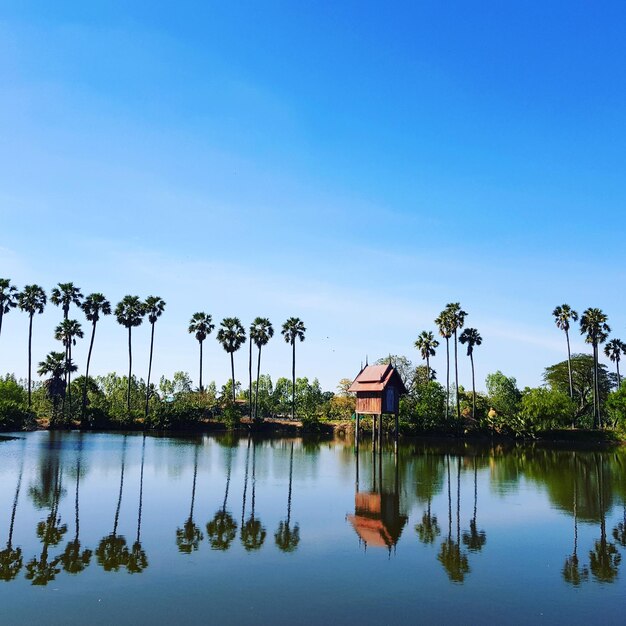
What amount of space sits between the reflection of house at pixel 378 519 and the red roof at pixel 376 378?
802 inches

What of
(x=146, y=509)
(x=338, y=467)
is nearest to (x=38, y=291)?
(x=338, y=467)

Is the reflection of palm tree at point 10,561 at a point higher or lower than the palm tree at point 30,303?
lower

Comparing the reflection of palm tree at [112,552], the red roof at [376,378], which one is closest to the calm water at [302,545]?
the reflection of palm tree at [112,552]

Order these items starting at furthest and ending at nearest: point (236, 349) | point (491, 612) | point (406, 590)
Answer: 1. point (236, 349)
2. point (406, 590)
3. point (491, 612)

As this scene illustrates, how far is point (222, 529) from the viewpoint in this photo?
19.1m

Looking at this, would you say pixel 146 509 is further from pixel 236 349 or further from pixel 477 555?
pixel 236 349

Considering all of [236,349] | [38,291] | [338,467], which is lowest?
[338,467]

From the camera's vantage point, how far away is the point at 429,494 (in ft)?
90.3

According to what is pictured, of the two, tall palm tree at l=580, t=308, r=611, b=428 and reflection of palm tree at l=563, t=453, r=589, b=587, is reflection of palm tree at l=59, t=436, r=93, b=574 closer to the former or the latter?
reflection of palm tree at l=563, t=453, r=589, b=587

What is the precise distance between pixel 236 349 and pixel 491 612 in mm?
74339

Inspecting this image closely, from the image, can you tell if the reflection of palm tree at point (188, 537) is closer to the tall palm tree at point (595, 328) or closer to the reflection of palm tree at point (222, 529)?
the reflection of palm tree at point (222, 529)

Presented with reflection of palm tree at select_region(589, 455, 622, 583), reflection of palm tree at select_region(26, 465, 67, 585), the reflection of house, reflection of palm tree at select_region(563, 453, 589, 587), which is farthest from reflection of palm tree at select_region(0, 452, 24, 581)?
reflection of palm tree at select_region(589, 455, 622, 583)

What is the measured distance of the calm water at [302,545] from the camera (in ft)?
40.4

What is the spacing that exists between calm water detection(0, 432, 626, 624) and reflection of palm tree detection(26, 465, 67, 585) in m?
0.07
